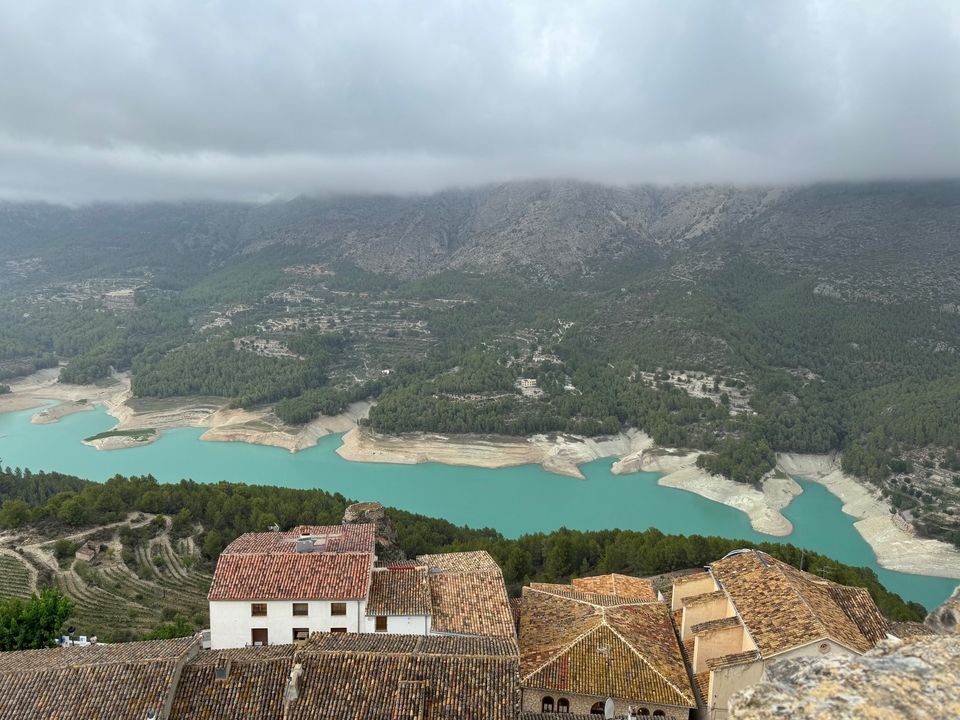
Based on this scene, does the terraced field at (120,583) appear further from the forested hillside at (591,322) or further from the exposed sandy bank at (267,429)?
the forested hillside at (591,322)

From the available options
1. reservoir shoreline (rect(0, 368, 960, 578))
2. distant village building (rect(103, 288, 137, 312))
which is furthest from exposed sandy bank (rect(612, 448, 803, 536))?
distant village building (rect(103, 288, 137, 312))

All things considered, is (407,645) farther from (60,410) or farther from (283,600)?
(60,410)

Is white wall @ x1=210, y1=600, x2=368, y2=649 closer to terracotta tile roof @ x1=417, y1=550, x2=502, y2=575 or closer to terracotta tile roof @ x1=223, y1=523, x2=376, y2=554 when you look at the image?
terracotta tile roof @ x1=223, y1=523, x2=376, y2=554

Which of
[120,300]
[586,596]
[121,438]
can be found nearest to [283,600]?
[586,596]

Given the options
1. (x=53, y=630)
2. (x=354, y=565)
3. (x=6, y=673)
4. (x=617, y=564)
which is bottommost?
(x=617, y=564)

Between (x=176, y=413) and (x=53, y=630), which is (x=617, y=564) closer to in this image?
(x=53, y=630)

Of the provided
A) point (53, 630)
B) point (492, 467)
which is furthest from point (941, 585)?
point (53, 630)
